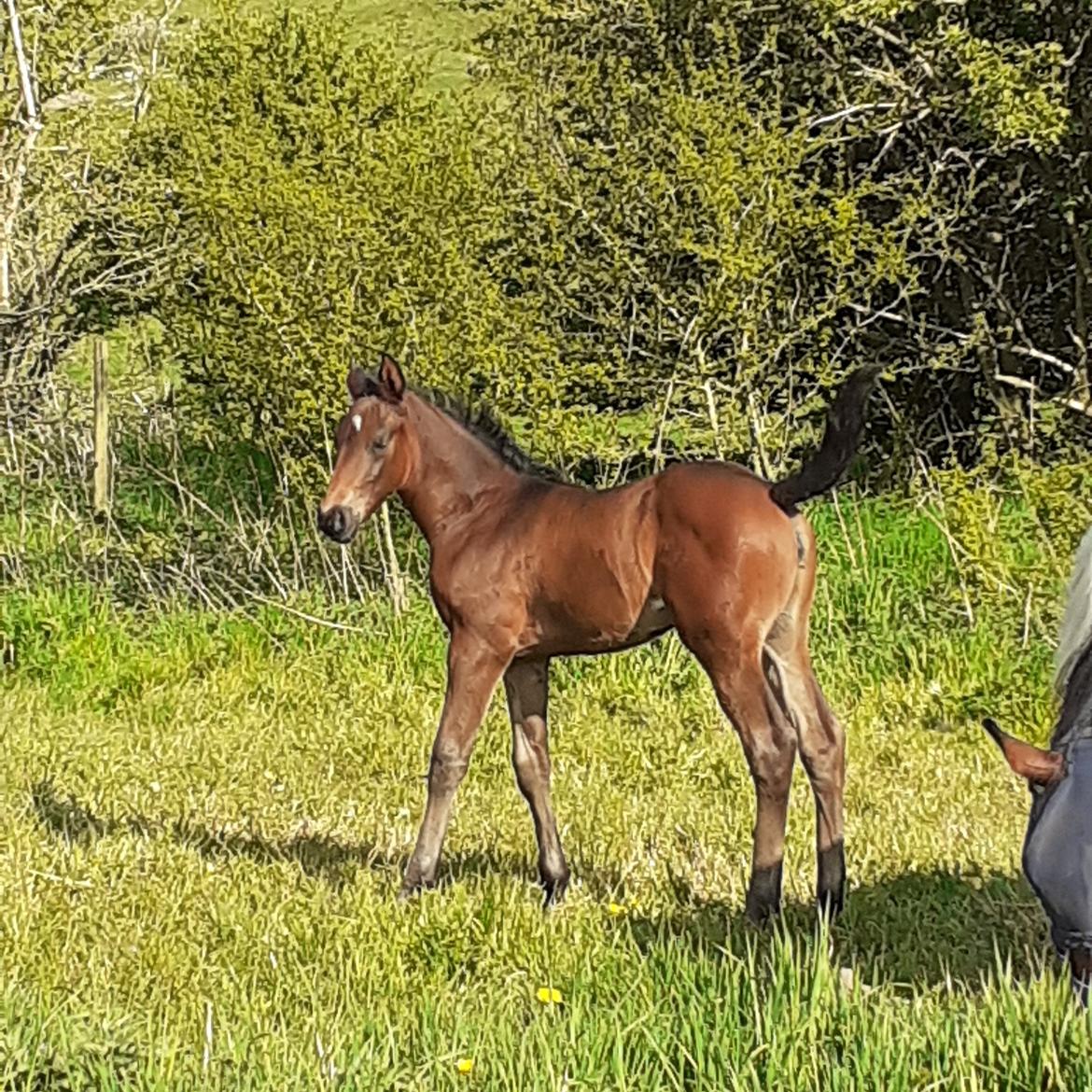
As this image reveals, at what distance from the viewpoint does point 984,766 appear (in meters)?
7.04

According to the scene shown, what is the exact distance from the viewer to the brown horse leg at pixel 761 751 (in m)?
4.91

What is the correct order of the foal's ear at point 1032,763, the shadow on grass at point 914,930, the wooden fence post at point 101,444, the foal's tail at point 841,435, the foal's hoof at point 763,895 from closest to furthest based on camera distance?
the foal's ear at point 1032,763 → the shadow on grass at point 914,930 → the foal's tail at point 841,435 → the foal's hoof at point 763,895 → the wooden fence post at point 101,444

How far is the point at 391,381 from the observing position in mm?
5426

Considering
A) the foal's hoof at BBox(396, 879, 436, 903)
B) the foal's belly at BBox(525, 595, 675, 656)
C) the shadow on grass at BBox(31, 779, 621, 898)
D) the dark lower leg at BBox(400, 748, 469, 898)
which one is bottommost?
the shadow on grass at BBox(31, 779, 621, 898)

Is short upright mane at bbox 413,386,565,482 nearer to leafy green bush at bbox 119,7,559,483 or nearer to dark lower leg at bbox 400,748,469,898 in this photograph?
dark lower leg at bbox 400,748,469,898

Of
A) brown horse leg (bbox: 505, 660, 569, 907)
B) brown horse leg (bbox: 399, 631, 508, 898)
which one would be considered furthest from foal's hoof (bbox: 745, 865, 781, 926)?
brown horse leg (bbox: 399, 631, 508, 898)

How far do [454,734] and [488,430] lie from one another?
1.12 m

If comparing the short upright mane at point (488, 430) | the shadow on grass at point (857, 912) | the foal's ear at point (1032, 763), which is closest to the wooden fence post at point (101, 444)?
the shadow on grass at point (857, 912)

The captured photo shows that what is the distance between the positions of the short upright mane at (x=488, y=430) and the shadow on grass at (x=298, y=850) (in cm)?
142

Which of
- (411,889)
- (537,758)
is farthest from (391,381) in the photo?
(411,889)

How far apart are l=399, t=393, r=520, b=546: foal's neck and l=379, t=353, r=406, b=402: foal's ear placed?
109 mm

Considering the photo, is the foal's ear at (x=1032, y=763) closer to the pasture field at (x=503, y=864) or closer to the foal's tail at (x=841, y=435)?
the pasture field at (x=503, y=864)

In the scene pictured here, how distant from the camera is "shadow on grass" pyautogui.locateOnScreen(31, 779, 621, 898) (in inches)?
223

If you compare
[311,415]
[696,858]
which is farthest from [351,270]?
[696,858]
